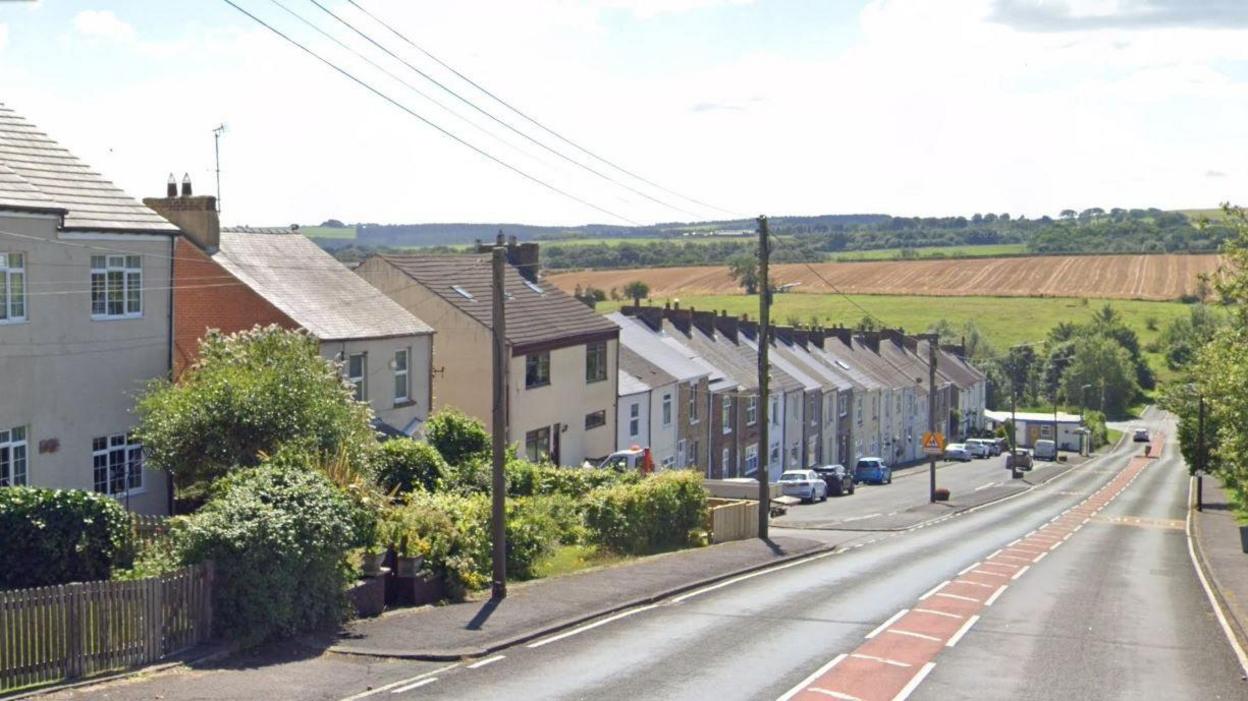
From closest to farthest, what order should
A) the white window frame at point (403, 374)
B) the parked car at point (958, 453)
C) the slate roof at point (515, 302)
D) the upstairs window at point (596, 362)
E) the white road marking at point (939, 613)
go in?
1. the white road marking at point (939, 613)
2. the white window frame at point (403, 374)
3. the slate roof at point (515, 302)
4. the upstairs window at point (596, 362)
5. the parked car at point (958, 453)

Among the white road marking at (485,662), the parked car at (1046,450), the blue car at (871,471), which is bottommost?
the parked car at (1046,450)

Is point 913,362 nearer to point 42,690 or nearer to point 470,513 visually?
point 470,513

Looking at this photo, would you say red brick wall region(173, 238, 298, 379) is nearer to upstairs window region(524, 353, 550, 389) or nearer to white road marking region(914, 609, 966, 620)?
upstairs window region(524, 353, 550, 389)

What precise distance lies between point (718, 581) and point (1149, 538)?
2694 centimetres

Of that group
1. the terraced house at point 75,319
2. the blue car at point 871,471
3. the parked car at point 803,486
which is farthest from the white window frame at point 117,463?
Answer: the blue car at point 871,471

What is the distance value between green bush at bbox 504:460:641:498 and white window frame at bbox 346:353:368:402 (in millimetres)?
4905

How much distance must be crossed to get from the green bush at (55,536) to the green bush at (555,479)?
15.6 m

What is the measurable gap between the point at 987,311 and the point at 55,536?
156 m

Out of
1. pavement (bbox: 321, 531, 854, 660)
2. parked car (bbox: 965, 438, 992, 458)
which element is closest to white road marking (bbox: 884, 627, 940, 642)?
pavement (bbox: 321, 531, 854, 660)

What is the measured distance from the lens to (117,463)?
29.1m

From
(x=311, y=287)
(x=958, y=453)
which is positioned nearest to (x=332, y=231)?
(x=958, y=453)

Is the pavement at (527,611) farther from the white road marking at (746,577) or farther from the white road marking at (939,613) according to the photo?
the white road marking at (939,613)

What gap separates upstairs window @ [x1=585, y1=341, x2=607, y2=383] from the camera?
4975 cm

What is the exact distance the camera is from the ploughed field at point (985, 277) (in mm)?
163125
